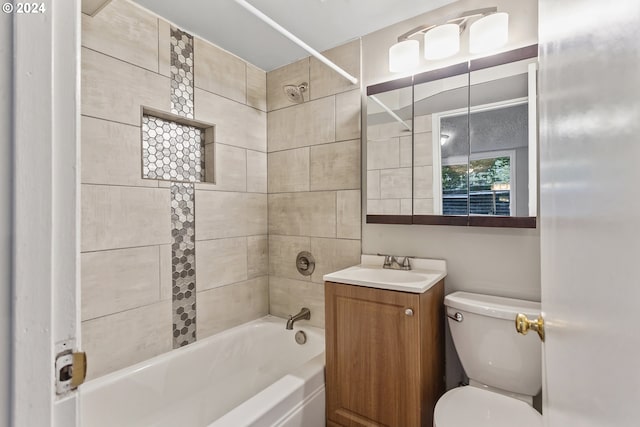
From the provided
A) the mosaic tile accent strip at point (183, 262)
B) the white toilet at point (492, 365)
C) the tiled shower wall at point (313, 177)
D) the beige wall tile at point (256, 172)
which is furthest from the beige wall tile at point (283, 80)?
the white toilet at point (492, 365)

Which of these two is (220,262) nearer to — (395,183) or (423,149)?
(395,183)

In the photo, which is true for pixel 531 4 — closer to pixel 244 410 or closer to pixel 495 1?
pixel 495 1

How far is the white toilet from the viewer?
48.5 inches

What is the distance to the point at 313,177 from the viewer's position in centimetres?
218

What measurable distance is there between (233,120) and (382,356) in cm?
178

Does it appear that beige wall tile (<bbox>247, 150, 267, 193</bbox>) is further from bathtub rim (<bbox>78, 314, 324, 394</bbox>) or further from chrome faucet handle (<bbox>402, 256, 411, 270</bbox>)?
chrome faucet handle (<bbox>402, 256, 411, 270</bbox>)

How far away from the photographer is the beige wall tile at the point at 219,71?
1.96 m

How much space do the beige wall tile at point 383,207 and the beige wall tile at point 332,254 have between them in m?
0.23

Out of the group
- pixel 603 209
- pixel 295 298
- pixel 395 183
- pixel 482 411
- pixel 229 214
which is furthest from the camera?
pixel 295 298

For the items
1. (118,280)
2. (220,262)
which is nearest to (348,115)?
(220,262)

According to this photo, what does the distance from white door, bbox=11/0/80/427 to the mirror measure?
162 centimetres

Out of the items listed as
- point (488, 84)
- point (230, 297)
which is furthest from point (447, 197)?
point (230, 297)

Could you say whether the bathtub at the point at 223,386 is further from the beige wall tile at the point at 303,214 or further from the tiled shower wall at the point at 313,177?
the beige wall tile at the point at 303,214

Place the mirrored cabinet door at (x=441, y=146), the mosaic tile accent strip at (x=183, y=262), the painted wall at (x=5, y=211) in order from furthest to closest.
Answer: the mosaic tile accent strip at (x=183, y=262), the mirrored cabinet door at (x=441, y=146), the painted wall at (x=5, y=211)
